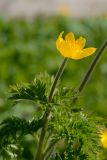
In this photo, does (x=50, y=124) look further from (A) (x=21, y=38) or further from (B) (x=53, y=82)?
Result: (A) (x=21, y=38)

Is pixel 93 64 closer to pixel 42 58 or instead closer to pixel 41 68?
pixel 41 68

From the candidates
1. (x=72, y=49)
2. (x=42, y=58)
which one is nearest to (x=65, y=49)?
(x=72, y=49)

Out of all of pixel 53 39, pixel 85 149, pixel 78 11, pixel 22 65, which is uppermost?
pixel 78 11

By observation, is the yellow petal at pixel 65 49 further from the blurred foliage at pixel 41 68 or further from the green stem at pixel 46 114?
the blurred foliage at pixel 41 68

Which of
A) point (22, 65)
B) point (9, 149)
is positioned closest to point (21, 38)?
A: point (22, 65)

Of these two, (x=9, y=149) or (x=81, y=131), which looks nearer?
(x=81, y=131)

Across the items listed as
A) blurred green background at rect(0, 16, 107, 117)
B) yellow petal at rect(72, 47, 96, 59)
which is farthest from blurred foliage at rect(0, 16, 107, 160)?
yellow petal at rect(72, 47, 96, 59)
